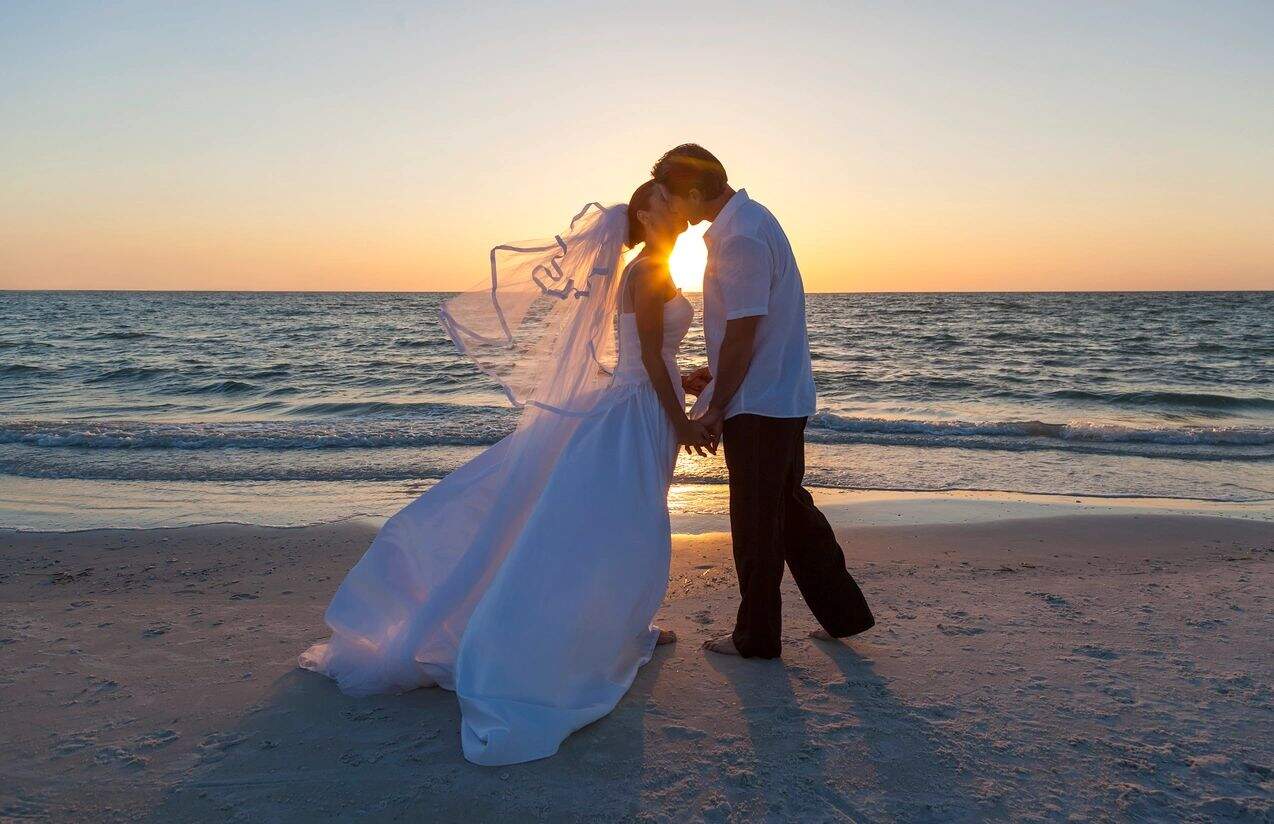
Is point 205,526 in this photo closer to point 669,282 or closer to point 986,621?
point 669,282

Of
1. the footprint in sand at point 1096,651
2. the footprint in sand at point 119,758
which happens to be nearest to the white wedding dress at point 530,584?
the footprint in sand at point 119,758

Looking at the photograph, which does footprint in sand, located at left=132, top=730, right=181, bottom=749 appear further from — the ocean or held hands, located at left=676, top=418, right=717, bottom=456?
the ocean

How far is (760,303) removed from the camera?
11.0 ft

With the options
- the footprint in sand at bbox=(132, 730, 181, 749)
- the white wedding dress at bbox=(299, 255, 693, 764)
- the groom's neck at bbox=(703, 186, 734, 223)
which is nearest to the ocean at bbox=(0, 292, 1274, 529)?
the white wedding dress at bbox=(299, 255, 693, 764)

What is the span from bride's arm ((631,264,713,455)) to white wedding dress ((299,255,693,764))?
50 mm

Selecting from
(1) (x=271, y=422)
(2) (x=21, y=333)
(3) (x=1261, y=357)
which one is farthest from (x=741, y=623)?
(2) (x=21, y=333)

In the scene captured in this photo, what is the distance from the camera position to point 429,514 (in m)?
3.63

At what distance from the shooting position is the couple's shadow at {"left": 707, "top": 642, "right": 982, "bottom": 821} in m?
2.67

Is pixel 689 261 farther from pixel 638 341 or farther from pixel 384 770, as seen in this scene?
pixel 384 770

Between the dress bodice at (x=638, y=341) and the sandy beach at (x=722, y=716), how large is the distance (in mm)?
1271

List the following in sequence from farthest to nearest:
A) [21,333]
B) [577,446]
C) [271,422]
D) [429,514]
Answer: [21,333] < [271,422] < [429,514] < [577,446]

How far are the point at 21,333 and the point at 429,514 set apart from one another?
121 feet

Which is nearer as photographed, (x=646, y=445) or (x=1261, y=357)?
(x=646, y=445)

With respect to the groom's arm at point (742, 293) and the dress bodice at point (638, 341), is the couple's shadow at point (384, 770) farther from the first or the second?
the groom's arm at point (742, 293)
